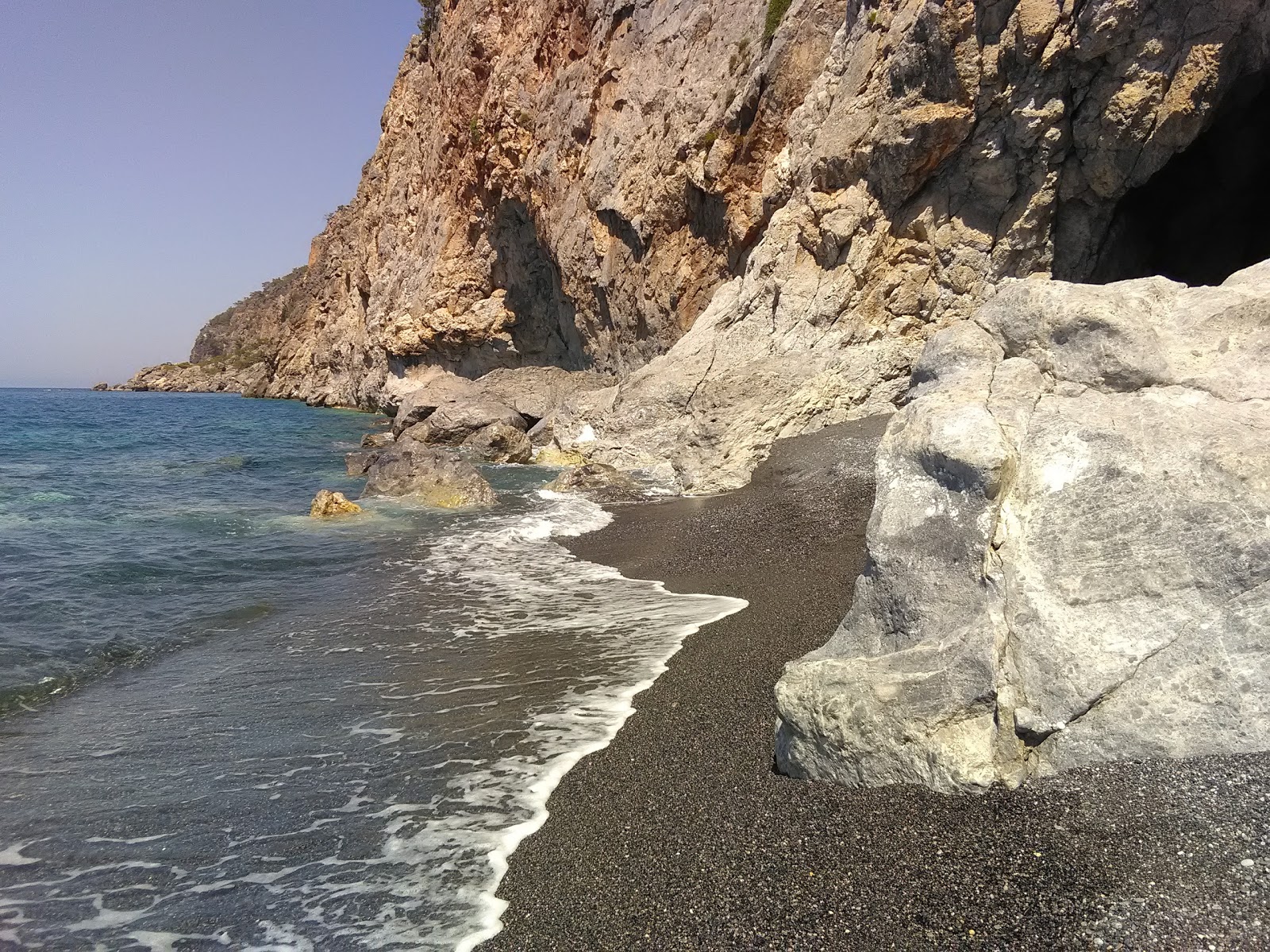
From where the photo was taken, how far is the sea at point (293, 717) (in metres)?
4.38

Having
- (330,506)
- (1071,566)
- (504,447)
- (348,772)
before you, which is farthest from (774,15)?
(348,772)

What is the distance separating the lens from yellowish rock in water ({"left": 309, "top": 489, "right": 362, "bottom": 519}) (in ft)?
54.3

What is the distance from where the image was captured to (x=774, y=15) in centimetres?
2356

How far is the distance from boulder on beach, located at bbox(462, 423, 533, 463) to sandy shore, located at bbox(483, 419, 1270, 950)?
20632 mm

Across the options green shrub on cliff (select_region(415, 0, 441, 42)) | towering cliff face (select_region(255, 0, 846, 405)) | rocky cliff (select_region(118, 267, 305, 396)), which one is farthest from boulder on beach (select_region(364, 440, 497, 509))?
rocky cliff (select_region(118, 267, 305, 396))

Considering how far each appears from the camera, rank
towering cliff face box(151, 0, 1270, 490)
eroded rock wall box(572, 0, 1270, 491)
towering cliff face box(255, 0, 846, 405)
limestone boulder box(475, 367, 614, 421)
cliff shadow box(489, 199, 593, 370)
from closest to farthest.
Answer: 1. eroded rock wall box(572, 0, 1270, 491)
2. towering cliff face box(151, 0, 1270, 490)
3. towering cliff face box(255, 0, 846, 405)
4. limestone boulder box(475, 367, 614, 421)
5. cliff shadow box(489, 199, 593, 370)

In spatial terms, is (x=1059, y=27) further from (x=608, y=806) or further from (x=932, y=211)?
(x=608, y=806)

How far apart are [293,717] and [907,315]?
15100 mm

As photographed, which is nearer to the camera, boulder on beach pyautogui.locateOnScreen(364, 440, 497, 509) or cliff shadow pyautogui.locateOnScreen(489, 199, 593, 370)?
boulder on beach pyautogui.locateOnScreen(364, 440, 497, 509)

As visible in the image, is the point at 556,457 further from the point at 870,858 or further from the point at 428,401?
the point at 870,858

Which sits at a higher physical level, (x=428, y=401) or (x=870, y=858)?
(x=428, y=401)

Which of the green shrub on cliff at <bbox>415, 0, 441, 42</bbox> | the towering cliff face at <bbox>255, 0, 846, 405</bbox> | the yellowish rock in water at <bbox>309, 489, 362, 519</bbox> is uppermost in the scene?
the green shrub on cliff at <bbox>415, 0, 441, 42</bbox>

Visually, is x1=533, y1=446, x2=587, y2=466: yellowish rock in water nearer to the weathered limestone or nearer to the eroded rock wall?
the eroded rock wall

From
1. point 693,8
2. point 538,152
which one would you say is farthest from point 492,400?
point 693,8
